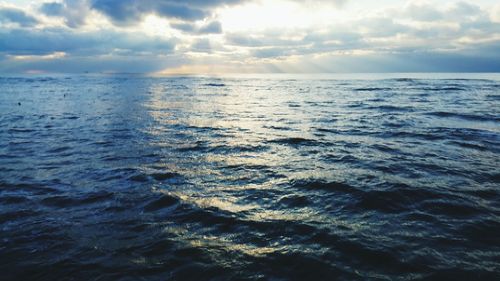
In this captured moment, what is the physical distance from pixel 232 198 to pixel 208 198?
2.60 feet

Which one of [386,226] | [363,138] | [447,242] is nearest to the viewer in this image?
[447,242]

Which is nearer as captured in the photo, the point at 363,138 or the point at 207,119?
the point at 363,138

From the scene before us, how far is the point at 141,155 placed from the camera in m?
16.7

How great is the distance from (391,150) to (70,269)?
15.3 m

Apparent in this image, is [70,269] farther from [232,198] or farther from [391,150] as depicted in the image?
[391,150]

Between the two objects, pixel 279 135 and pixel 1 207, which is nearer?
pixel 1 207

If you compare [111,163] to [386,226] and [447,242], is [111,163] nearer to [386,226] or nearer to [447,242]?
[386,226]

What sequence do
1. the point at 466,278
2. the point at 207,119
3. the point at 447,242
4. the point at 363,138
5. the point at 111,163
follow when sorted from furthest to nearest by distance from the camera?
1. the point at 207,119
2. the point at 363,138
3. the point at 111,163
4. the point at 447,242
5. the point at 466,278

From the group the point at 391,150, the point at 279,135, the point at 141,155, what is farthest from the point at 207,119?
the point at 391,150

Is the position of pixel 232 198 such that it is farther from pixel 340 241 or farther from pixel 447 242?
pixel 447 242

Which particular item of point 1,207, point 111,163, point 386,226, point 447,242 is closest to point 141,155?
point 111,163

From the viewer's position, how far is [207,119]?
31.5 meters

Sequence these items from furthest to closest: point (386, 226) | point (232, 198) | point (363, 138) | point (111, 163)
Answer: point (363, 138)
point (111, 163)
point (232, 198)
point (386, 226)

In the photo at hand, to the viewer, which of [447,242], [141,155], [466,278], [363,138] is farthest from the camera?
[363,138]
